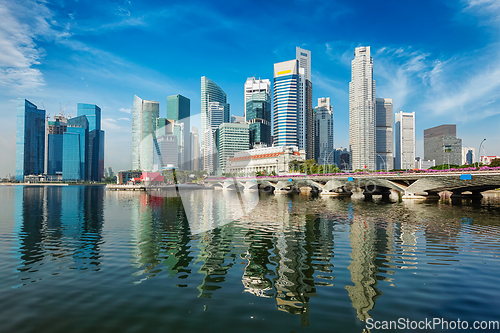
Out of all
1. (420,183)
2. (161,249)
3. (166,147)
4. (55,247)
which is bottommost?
(55,247)

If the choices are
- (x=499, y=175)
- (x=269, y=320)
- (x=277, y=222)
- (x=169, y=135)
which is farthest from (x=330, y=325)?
(x=499, y=175)

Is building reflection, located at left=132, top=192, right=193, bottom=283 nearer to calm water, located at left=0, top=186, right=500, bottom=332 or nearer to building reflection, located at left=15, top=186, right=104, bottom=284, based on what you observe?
calm water, located at left=0, top=186, right=500, bottom=332

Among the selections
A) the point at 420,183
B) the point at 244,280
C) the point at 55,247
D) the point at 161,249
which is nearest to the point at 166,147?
the point at 55,247

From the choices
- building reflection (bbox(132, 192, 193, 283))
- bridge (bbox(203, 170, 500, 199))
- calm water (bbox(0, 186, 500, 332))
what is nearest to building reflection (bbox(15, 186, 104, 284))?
calm water (bbox(0, 186, 500, 332))

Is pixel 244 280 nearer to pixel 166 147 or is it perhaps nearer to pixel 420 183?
pixel 166 147

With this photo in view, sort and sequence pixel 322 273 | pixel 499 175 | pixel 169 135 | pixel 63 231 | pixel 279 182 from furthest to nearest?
pixel 279 182 → pixel 499 175 → pixel 169 135 → pixel 63 231 → pixel 322 273

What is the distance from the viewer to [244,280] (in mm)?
18203

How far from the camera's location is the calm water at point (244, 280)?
517 inches

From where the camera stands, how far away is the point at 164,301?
592 inches

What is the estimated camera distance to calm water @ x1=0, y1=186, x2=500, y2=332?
1312 cm

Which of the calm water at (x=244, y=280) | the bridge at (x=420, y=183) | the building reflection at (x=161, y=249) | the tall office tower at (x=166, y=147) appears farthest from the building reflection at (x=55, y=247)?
the bridge at (x=420, y=183)

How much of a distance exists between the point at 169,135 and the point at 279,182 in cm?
10077

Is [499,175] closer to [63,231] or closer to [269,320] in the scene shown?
[269,320]

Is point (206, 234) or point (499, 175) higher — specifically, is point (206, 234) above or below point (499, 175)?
below
